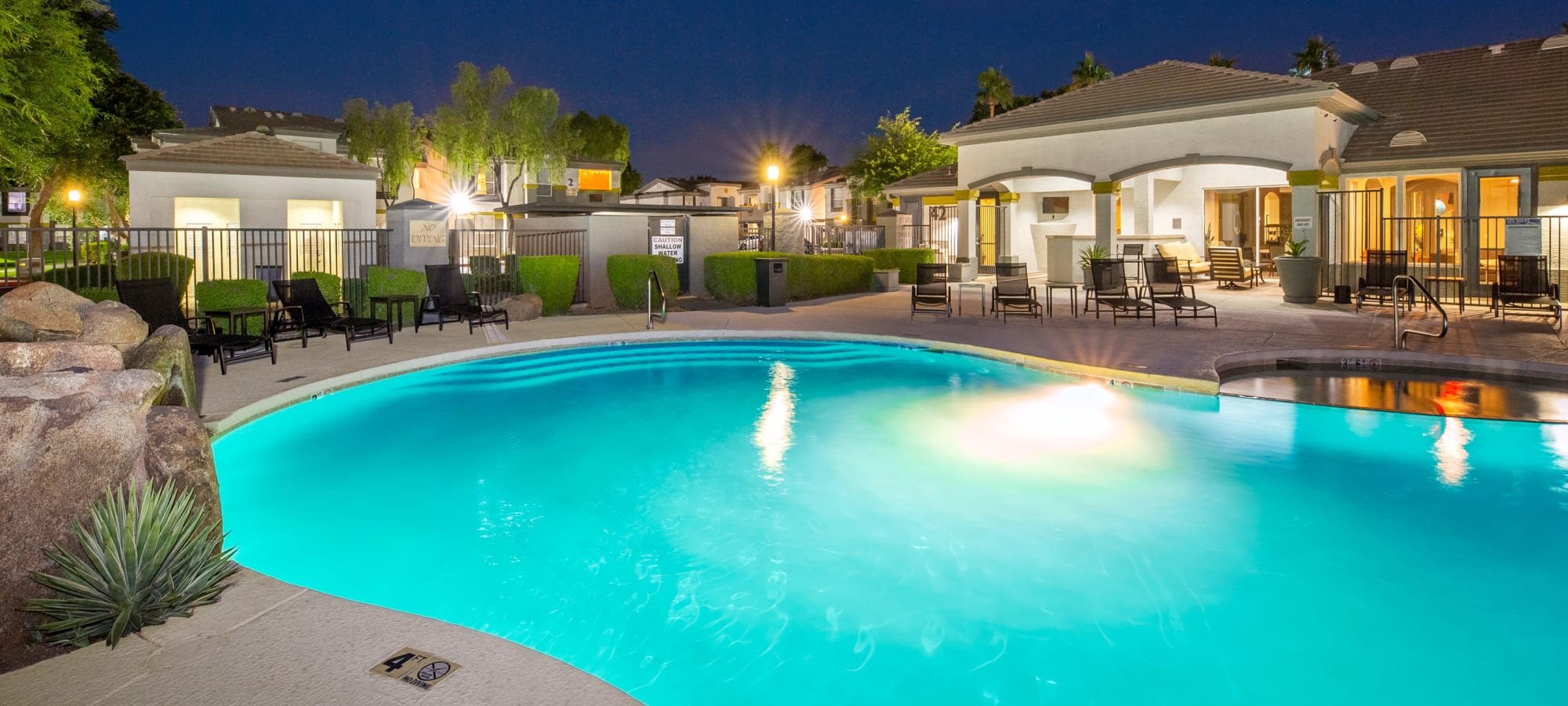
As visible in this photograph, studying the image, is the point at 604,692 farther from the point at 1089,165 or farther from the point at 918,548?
the point at 1089,165

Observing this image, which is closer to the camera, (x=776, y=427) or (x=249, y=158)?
(x=776, y=427)

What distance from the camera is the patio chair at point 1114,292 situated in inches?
588

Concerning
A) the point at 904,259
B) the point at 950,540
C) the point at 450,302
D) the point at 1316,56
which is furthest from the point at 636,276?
the point at 1316,56

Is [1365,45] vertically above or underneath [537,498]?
above

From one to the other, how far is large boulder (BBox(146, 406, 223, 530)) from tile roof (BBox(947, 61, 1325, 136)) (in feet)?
67.0

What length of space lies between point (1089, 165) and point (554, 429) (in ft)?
58.7

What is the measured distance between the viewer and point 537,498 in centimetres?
711

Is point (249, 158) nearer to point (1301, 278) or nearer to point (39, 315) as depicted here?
point (39, 315)

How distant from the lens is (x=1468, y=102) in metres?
20.6

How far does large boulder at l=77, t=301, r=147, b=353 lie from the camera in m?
6.25

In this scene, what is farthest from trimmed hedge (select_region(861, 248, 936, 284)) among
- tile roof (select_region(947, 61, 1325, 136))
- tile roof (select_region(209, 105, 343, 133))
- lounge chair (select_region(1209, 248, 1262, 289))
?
tile roof (select_region(209, 105, 343, 133))

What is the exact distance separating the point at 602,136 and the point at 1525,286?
212 feet

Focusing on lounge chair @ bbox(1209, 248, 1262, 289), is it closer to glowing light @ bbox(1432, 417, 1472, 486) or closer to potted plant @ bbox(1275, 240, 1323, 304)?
potted plant @ bbox(1275, 240, 1323, 304)

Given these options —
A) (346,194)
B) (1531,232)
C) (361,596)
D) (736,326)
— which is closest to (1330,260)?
(1531,232)
